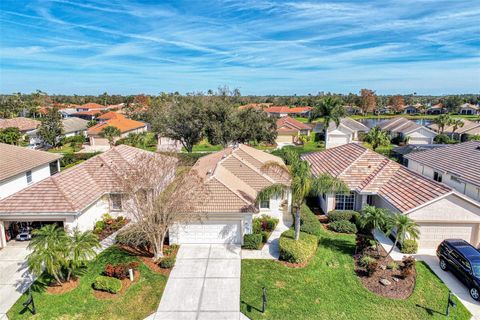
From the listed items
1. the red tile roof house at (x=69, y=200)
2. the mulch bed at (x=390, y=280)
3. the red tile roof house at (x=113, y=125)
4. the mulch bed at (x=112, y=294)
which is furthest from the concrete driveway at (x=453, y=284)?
the red tile roof house at (x=113, y=125)

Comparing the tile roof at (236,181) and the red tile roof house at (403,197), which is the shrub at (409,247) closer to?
the red tile roof house at (403,197)

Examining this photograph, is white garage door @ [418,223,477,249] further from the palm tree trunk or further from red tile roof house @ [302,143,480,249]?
the palm tree trunk

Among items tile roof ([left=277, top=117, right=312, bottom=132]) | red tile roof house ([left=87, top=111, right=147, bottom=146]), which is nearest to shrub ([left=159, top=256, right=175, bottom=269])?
red tile roof house ([left=87, top=111, right=147, bottom=146])

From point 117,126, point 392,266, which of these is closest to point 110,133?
point 117,126

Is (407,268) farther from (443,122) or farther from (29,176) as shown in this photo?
(443,122)

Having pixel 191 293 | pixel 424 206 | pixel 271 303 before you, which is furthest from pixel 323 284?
pixel 424 206

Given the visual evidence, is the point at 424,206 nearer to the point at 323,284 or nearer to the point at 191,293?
the point at 323,284
